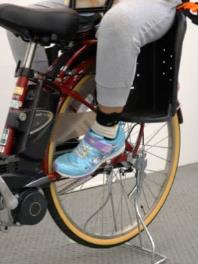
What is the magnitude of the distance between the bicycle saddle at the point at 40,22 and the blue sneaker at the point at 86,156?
267 mm

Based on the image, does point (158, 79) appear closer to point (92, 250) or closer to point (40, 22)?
point (40, 22)

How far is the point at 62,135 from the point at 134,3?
41 cm

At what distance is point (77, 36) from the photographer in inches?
49.9

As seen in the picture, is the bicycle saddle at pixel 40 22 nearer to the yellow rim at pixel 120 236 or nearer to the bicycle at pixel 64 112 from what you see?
the bicycle at pixel 64 112

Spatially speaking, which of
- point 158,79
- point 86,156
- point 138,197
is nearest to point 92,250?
point 138,197

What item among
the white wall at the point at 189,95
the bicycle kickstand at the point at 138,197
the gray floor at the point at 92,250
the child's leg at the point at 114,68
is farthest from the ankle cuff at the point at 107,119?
the white wall at the point at 189,95

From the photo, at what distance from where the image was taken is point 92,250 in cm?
158

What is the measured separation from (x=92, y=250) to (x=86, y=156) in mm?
462

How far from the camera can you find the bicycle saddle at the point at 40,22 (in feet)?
3.72

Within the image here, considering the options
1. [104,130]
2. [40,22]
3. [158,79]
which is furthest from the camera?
[158,79]

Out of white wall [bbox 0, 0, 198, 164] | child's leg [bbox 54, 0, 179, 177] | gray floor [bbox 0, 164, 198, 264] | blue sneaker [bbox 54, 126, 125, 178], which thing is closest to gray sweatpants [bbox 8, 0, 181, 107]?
child's leg [bbox 54, 0, 179, 177]

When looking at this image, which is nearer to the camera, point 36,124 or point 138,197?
point 36,124

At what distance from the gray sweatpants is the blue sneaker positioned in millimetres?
109

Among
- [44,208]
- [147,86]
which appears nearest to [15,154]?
[44,208]
